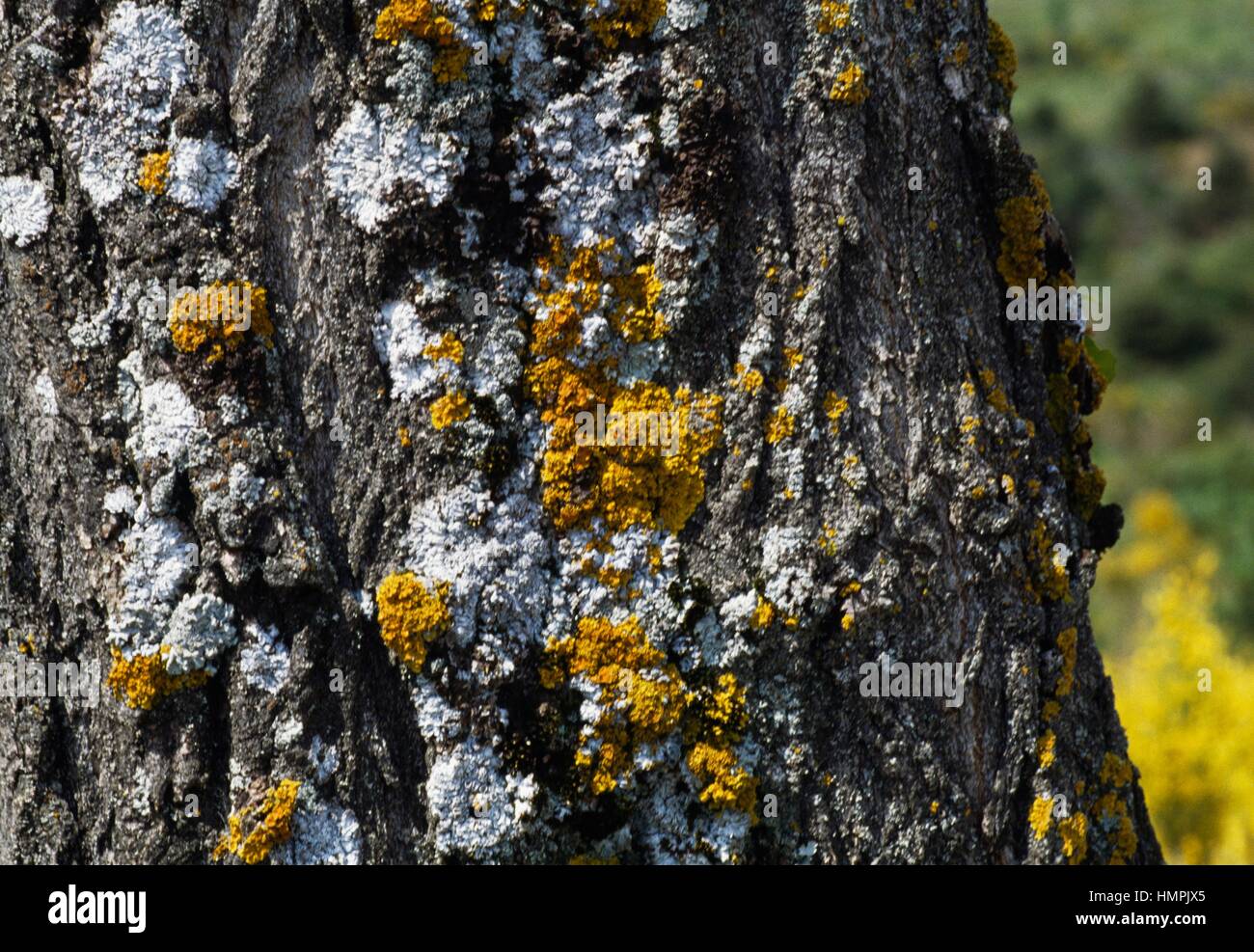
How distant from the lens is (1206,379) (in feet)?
41.6

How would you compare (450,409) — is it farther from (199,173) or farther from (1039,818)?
(1039,818)

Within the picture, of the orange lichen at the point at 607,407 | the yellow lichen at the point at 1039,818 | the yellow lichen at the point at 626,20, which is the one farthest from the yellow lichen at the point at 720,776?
the yellow lichen at the point at 626,20

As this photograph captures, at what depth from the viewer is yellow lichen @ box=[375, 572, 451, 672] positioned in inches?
65.7

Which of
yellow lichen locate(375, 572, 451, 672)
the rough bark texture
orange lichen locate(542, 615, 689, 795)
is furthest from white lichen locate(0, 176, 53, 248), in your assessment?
orange lichen locate(542, 615, 689, 795)

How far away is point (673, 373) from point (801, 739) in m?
0.64

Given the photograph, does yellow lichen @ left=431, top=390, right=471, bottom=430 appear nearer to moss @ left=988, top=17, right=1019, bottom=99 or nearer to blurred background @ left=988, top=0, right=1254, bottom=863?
moss @ left=988, top=17, right=1019, bottom=99

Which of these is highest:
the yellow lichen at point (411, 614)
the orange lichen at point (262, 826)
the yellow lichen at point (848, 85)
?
the yellow lichen at point (848, 85)

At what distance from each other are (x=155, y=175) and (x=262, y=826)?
102 cm

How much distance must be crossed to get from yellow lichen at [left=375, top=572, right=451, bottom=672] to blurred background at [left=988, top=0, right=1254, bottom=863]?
4.24m

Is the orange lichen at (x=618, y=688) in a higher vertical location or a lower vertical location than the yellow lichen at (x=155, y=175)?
lower

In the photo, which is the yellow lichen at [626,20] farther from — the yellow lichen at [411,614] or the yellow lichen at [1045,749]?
the yellow lichen at [1045,749]

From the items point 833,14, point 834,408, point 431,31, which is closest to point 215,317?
point 431,31

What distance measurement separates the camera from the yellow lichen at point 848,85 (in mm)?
1711

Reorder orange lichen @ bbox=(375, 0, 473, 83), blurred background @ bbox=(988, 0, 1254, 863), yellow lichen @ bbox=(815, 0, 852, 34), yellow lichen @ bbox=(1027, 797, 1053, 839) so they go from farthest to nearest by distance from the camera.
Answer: blurred background @ bbox=(988, 0, 1254, 863)
yellow lichen @ bbox=(1027, 797, 1053, 839)
yellow lichen @ bbox=(815, 0, 852, 34)
orange lichen @ bbox=(375, 0, 473, 83)
